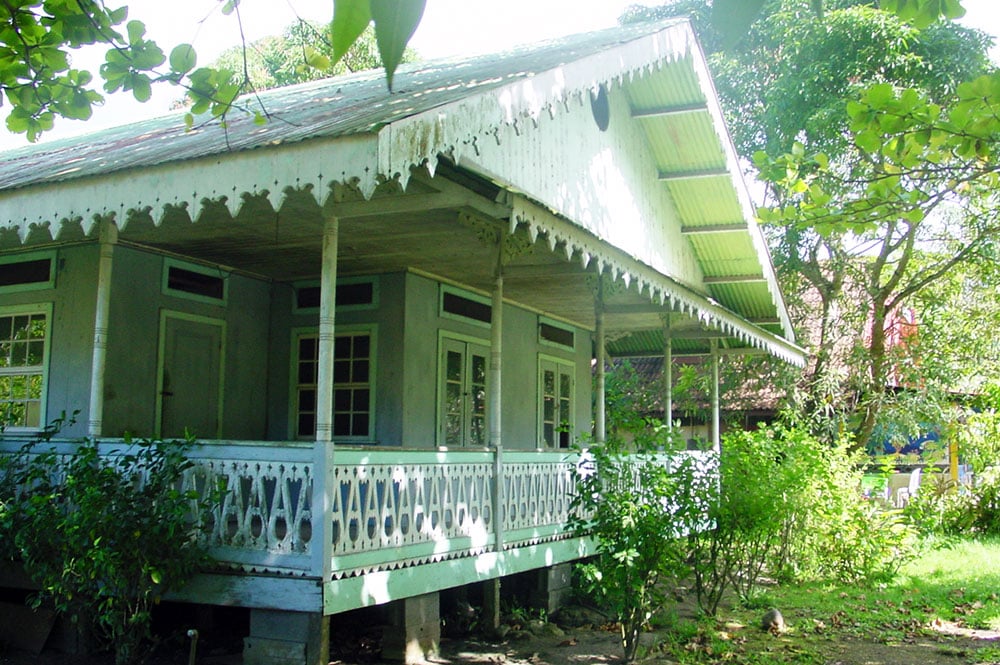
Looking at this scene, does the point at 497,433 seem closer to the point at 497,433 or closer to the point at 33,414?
the point at 497,433

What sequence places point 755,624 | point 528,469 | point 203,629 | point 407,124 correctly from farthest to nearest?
point 755,624 → point 528,469 → point 203,629 → point 407,124

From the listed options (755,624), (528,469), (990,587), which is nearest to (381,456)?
(528,469)

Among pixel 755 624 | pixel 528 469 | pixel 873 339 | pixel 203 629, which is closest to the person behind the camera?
pixel 203 629

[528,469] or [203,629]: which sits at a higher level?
[528,469]

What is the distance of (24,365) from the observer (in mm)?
10359

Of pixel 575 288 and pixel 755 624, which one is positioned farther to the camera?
pixel 575 288

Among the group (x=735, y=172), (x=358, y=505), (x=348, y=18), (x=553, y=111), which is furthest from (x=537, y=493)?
(x=348, y=18)

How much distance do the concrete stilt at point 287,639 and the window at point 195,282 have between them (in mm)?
4531

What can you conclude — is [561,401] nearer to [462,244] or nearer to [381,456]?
[462,244]

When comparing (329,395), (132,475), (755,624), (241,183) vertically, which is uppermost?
(241,183)

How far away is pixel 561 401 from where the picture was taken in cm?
1582

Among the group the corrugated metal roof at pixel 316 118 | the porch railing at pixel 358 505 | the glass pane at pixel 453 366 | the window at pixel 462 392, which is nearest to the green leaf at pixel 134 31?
the corrugated metal roof at pixel 316 118

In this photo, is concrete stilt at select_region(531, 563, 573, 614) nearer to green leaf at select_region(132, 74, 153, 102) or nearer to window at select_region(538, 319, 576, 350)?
window at select_region(538, 319, 576, 350)

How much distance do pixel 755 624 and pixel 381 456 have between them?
5393 mm
